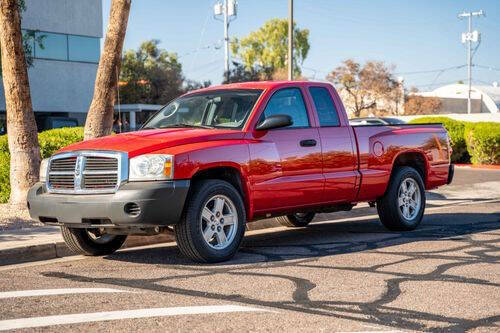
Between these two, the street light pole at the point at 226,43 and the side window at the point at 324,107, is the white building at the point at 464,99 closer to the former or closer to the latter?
the street light pole at the point at 226,43

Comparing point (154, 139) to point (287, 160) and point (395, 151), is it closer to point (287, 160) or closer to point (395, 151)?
point (287, 160)

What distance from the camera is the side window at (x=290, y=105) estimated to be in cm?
998

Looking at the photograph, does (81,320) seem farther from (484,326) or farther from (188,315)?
(484,326)

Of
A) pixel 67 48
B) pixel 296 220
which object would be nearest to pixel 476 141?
pixel 296 220

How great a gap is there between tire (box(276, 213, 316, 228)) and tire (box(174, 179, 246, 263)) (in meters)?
3.36

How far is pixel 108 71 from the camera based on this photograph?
13938 mm

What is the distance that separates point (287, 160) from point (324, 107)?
130 centimetres

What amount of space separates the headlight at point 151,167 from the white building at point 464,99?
6837cm

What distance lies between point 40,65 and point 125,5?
25.2 meters

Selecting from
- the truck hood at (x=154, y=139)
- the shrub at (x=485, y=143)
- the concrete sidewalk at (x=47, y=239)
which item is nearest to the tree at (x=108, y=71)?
the concrete sidewalk at (x=47, y=239)

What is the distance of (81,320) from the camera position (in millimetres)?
6141

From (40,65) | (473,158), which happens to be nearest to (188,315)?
(473,158)

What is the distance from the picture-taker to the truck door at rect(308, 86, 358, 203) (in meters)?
10.3

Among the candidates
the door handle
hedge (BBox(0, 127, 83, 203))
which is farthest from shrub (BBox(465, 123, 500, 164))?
the door handle
